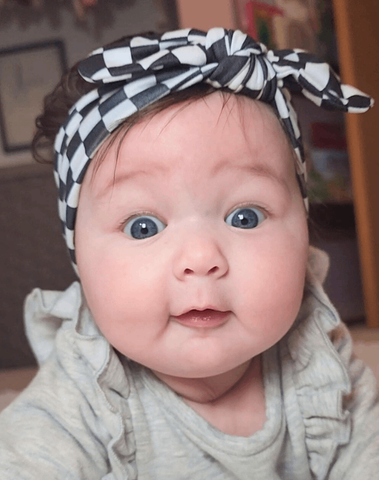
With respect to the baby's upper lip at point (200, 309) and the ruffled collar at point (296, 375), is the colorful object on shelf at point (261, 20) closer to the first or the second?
the ruffled collar at point (296, 375)

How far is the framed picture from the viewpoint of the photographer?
2.74 meters

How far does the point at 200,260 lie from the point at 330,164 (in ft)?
5.43

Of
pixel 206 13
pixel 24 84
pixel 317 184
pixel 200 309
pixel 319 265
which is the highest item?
pixel 206 13

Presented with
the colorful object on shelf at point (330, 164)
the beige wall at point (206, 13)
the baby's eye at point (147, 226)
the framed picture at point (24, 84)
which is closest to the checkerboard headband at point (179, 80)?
Answer: the baby's eye at point (147, 226)

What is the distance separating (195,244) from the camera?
661mm

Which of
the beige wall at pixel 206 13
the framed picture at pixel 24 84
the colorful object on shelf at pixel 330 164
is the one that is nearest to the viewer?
the beige wall at pixel 206 13

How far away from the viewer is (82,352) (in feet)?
2.65

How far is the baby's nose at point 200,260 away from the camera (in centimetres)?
65

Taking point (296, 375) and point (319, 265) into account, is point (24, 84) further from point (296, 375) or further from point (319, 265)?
point (296, 375)

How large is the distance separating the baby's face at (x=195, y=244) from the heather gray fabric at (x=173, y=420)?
0.33 ft

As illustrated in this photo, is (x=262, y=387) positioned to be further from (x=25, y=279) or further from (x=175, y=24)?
(x=175, y=24)

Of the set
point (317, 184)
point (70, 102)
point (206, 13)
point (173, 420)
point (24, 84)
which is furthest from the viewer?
point (24, 84)

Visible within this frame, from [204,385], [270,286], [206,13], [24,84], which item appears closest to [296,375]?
[204,385]

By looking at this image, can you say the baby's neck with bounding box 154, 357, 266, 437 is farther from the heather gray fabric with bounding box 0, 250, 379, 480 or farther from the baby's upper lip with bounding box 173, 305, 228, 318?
the baby's upper lip with bounding box 173, 305, 228, 318
